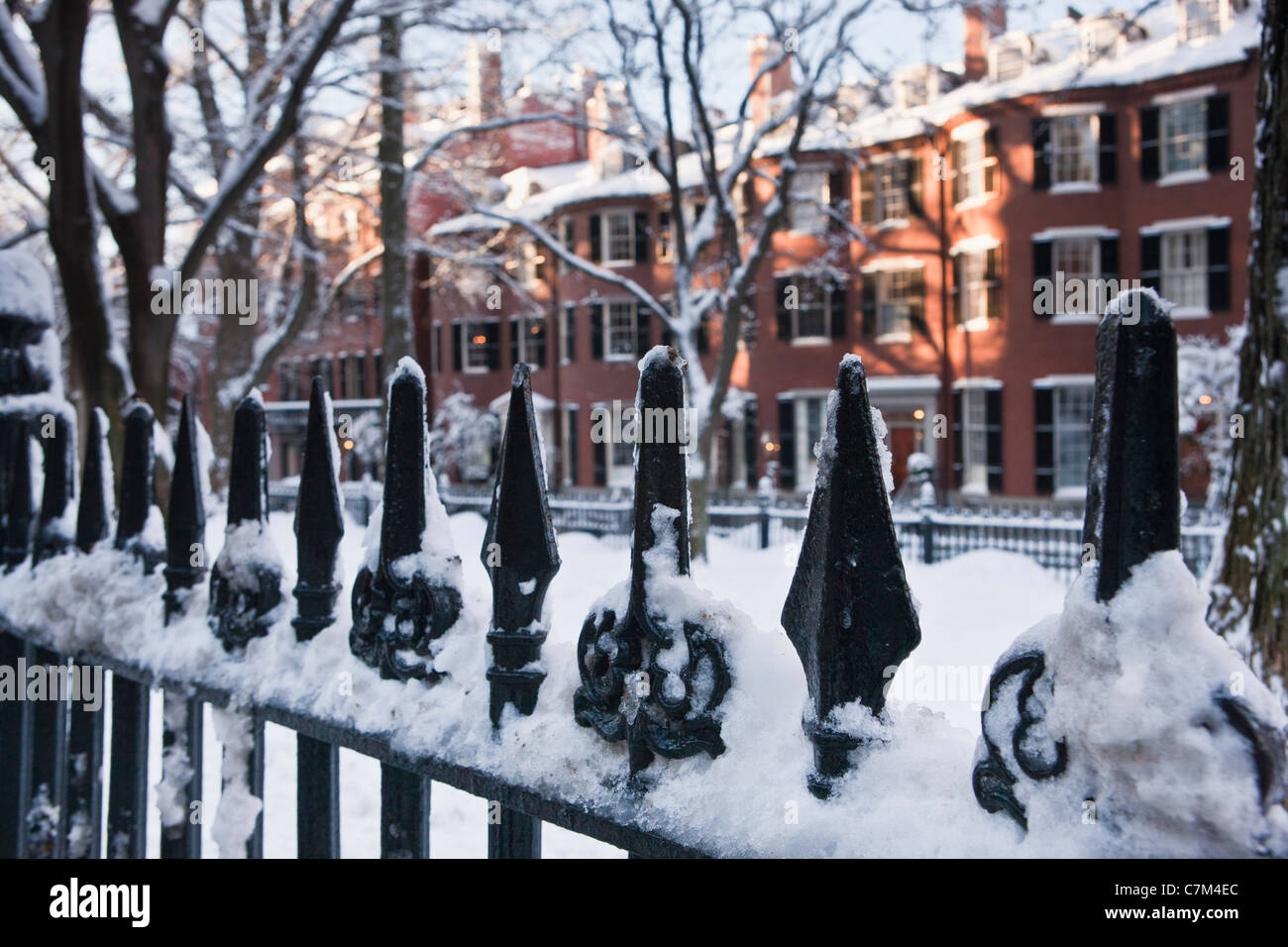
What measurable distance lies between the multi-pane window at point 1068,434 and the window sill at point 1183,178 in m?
5.77

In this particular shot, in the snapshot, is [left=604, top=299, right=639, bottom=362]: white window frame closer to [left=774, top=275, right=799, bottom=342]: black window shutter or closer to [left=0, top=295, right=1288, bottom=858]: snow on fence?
[left=774, top=275, right=799, bottom=342]: black window shutter

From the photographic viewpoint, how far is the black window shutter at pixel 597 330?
33812 millimetres

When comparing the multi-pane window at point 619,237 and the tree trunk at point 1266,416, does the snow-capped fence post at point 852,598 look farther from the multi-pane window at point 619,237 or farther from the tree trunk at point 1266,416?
the multi-pane window at point 619,237

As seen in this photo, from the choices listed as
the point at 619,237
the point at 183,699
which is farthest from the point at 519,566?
the point at 619,237

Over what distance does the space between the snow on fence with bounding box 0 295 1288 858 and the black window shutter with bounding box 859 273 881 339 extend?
29.0m

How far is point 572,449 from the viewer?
35562mm

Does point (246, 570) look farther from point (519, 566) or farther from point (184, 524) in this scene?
point (519, 566)

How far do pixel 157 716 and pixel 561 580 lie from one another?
6.29m

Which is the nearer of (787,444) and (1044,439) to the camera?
(1044,439)

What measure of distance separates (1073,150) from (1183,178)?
295cm

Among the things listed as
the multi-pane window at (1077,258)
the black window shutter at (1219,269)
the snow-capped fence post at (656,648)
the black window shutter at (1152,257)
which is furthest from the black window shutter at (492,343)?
the snow-capped fence post at (656,648)

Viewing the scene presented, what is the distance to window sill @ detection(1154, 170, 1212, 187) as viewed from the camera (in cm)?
2455

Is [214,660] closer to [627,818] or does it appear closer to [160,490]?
[627,818]

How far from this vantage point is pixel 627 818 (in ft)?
3.70
